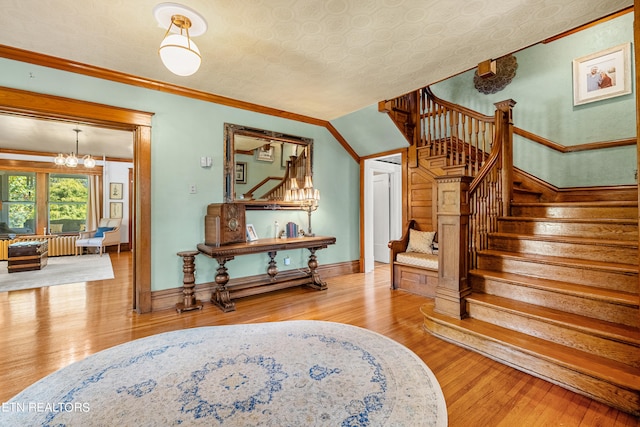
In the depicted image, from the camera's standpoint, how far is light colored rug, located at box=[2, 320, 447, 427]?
1518 mm

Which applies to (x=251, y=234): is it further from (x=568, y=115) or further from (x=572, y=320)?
(x=568, y=115)

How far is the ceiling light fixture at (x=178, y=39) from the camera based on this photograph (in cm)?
194

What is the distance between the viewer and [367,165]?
5.10m

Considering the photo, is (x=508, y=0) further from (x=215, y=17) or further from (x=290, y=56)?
(x=215, y=17)

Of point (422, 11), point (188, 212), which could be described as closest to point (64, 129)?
point (188, 212)

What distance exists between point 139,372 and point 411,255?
10.7ft

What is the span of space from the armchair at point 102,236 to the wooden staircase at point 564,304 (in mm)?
7968

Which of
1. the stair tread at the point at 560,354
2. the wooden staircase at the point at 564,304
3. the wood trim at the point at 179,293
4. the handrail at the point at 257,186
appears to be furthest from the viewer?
the handrail at the point at 257,186

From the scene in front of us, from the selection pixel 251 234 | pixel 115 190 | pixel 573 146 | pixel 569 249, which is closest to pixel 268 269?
pixel 251 234

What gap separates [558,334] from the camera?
2023mm

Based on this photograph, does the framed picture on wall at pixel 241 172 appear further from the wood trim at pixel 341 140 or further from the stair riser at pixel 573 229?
the stair riser at pixel 573 229

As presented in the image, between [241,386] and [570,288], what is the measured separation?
2543mm

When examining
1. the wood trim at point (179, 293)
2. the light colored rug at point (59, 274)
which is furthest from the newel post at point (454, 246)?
the light colored rug at point (59, 274)

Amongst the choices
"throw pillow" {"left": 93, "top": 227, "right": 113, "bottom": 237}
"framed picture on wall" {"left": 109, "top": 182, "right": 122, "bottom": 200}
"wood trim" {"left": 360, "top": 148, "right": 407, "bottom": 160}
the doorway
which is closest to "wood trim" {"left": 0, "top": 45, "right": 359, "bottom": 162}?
"wood trim" {"left": 360, "top": 148, "right": 407, "bottom": 160}
